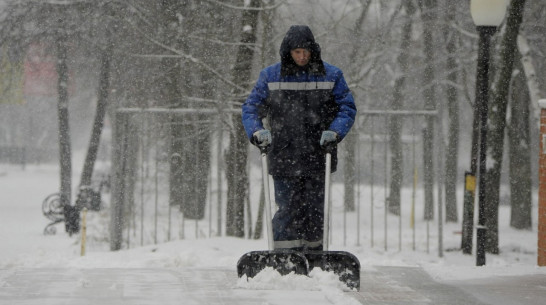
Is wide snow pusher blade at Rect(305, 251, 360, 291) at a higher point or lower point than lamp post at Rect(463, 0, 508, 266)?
lower

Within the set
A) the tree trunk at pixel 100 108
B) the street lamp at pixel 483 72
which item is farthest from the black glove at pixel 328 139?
the tree trunk at pixel 100 108

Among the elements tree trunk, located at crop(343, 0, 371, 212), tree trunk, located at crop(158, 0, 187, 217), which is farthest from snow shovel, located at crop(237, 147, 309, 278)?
tree trunk, located at crop(343, 0, 371, 212)

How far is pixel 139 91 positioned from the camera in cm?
1691

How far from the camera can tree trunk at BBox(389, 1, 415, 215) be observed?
1191cm

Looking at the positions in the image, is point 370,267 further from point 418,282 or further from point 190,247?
point 190,247

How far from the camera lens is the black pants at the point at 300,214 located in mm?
6301

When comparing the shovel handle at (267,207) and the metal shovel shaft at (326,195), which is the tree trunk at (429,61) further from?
the shovel handle at (267,207)

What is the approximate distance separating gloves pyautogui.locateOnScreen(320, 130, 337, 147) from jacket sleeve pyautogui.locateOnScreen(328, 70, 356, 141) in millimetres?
67

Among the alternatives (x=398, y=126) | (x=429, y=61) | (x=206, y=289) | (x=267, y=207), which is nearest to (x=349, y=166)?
(x=398, y=126)

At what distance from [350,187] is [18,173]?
40898 mm

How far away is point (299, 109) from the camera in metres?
6.20

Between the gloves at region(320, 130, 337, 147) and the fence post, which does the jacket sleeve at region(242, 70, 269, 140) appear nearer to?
the gloves at region(320, 130, 337, 147)

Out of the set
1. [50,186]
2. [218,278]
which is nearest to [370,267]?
[218,278]

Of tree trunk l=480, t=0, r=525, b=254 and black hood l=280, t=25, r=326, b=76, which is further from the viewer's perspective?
tree trunk l=480, t=0, r=525, b=254
